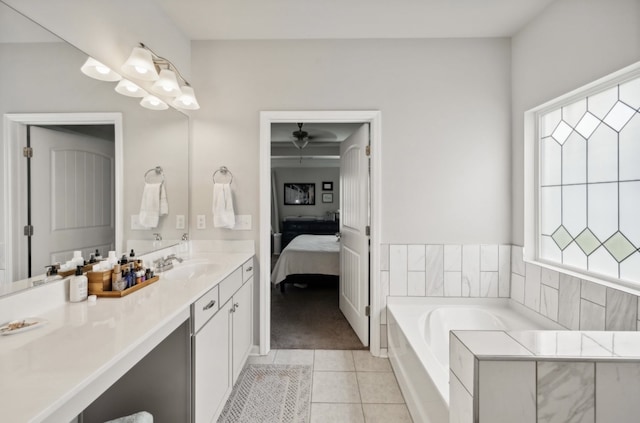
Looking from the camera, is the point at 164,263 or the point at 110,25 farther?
the point at 164,263

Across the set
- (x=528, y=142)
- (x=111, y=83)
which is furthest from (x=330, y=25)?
(x=528, y=142)

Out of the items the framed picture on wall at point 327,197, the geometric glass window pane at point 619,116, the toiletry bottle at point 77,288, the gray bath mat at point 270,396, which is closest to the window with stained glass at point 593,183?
the geometric glass window pane at point 619,116

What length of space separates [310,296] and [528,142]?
2900 mm

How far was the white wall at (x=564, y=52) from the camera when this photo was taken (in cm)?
146

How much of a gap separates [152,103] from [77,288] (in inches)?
47.2

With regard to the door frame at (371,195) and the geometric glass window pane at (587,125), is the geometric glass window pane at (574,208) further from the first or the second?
the door frame at (371,195)

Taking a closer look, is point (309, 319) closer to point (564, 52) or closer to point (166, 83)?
point (166, 83)

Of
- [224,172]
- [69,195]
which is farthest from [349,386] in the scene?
[69,195]

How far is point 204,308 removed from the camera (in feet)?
4.55

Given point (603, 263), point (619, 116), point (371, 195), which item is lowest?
point (603, 263)

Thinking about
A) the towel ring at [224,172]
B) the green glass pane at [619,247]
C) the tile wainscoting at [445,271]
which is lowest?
the tile wainscoting at [445,271]

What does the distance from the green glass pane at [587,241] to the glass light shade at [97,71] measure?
288 centimetres

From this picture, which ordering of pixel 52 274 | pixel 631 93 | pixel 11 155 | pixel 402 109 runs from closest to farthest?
pixel 11 155 → pixel 52 274 → pixel 631 93 → pixel 402 109

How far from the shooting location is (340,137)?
514 cm
